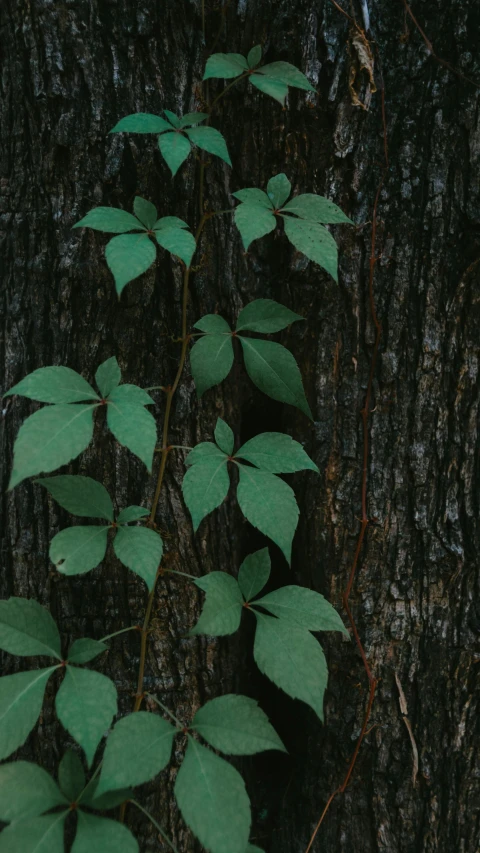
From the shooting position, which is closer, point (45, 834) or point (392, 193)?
point (45, 834)

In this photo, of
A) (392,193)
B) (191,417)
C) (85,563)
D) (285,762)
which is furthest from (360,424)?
(285,762)

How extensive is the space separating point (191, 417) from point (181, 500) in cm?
15

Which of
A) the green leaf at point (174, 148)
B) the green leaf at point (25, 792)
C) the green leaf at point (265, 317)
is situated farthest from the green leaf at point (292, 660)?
the green leaf at point (174, 148)

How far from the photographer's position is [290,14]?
1.16 m

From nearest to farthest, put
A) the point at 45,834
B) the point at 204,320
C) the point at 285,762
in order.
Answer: the point at 45,834, the point at 204,320, the point at 285,762

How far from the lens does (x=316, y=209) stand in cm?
105

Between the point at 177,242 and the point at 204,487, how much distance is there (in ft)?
1.19

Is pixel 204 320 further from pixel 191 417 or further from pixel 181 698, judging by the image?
pixel 181 698

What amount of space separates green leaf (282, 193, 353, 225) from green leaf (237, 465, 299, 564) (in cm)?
42

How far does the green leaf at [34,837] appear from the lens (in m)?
0.84

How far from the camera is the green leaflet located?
82 centimetres

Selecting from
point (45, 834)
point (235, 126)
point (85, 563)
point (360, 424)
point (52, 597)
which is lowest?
point (45, 834)

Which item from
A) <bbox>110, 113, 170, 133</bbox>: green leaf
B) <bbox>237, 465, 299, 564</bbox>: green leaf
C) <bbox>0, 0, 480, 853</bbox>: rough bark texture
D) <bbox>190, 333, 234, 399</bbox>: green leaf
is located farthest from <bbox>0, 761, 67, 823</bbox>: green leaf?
<bbox>110, 113, 170, 133</bbox>: green leaf

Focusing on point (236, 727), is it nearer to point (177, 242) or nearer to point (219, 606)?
point (219, 606)
